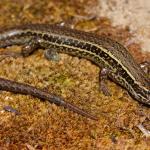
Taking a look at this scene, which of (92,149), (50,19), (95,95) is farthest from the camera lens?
(50,19)

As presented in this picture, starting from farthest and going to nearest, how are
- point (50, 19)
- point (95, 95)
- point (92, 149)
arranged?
point (50, 19) < point (95, 95) < point (92, 149)

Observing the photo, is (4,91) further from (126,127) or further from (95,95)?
(126,127)

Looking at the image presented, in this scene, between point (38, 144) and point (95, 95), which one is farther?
point (95, 95)

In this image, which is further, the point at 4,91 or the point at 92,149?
the point at 4,91

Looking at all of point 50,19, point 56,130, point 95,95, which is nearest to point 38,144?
point 56,130

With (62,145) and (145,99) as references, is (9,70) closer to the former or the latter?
(62,145)

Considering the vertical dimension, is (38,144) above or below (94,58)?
below

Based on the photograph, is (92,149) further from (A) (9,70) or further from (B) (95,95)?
(A) (9,70)

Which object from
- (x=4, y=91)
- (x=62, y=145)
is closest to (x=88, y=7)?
(x=4, y=91)
